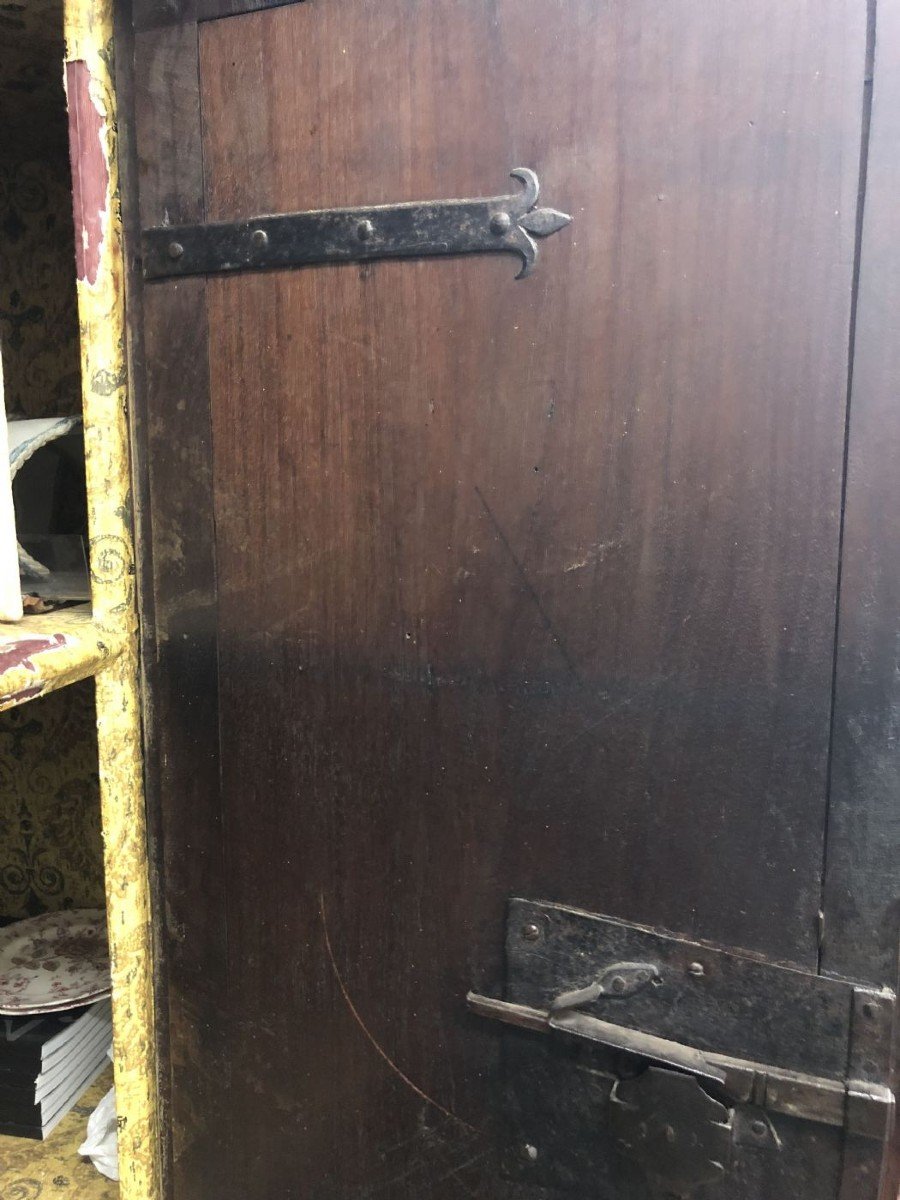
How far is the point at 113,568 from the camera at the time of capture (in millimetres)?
763

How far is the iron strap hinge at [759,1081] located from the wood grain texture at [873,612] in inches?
3.3

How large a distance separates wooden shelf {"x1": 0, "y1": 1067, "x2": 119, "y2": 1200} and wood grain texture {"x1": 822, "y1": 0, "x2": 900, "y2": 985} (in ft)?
2.63

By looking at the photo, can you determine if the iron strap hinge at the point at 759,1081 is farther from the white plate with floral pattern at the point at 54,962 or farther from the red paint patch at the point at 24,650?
the white plate with floral pattern at the point at 54,962

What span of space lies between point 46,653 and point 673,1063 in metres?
0.59

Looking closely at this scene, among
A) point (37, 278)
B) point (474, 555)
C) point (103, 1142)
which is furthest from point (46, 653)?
point (37, 278)

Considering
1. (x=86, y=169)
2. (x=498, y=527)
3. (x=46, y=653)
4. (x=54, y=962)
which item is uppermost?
(x=86, y=169)

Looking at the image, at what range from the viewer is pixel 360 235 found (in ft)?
2.14

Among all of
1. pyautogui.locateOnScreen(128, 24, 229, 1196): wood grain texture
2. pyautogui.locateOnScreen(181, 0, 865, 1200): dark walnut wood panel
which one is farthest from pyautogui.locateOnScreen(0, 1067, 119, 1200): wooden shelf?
pyautogui.locateOnScreen(181, 0, 865, 1200): dark walnut wood panel

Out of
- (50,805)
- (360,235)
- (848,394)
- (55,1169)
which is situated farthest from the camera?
(50,805)

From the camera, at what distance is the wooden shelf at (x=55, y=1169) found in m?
0.87

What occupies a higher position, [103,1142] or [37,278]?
[37,278]

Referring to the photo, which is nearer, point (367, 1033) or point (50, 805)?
point (367, 1033)

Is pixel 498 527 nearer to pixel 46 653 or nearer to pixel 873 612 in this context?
pixel 873 612

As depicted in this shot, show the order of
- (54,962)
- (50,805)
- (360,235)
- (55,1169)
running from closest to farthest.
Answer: (360,235) < (55,1169) < (54,962) < (50,805)
